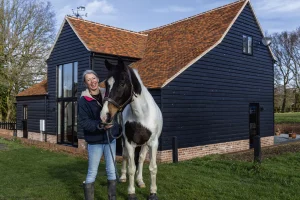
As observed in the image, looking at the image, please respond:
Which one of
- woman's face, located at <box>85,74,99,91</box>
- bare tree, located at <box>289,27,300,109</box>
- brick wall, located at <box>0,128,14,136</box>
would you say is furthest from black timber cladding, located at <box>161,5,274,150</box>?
bare tree, located at <box>289,27,300,109</box>

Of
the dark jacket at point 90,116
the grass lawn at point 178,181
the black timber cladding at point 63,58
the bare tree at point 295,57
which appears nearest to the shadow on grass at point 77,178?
the grass lawn at point 178,181

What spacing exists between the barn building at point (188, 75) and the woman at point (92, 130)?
20.5 ft

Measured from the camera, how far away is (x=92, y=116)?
405cm

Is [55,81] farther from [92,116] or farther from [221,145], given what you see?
[92,116]

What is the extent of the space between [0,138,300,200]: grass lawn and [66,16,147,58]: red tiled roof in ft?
18.0

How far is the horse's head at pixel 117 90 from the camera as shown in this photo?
3709 millimetres

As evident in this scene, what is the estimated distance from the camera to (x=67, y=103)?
47.5 ft

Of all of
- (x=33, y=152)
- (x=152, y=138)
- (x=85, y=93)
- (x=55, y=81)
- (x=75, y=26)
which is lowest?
(x=33, y=152)

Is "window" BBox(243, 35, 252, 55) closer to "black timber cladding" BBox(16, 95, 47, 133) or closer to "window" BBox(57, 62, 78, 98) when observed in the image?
"window" BBox(57, 62, 78, 98)

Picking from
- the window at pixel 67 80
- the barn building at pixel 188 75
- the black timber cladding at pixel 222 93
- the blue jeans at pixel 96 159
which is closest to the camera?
A: the blue jeans at pixel 96 159

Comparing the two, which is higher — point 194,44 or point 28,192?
point 194,44

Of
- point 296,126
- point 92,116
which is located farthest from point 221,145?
point 296,126

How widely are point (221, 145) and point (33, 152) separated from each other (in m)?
8.20

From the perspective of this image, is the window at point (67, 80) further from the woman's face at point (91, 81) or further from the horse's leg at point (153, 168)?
the woman's face at point (91, 81)
